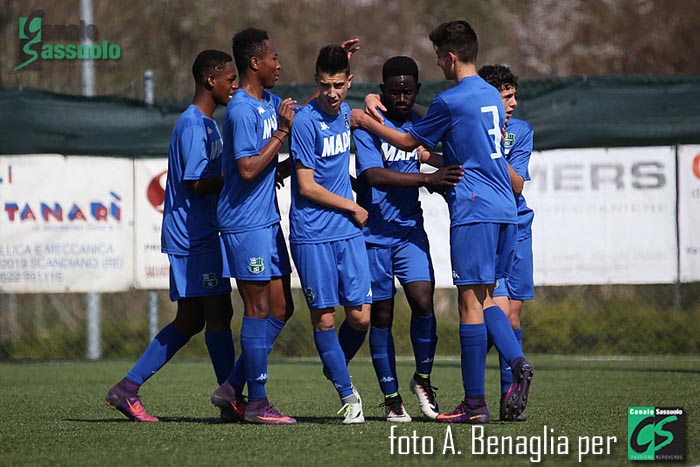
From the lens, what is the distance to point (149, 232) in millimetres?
12719

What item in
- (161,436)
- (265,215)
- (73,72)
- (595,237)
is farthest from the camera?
(73,72)

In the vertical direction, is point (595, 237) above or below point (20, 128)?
below

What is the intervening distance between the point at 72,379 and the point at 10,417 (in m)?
3.25

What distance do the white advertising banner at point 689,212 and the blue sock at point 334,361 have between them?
6.31 meters

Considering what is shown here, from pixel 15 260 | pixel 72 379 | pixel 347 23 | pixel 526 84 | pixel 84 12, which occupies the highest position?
pixel 347 23

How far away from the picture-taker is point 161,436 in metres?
→ 6.55

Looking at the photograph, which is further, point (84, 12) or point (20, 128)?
point (84, 12)

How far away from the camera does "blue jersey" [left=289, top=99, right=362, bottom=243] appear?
22.6 feet

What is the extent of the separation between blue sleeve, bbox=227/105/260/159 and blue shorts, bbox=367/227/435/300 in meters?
1.06

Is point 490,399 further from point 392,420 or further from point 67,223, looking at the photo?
point 67,223

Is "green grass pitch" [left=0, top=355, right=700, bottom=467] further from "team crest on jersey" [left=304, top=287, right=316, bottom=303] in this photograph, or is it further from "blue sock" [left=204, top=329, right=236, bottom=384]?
"team crest on jersey" [left=304, top=287, right=316, bottom=303]

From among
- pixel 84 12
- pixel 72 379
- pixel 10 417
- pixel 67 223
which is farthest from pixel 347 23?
pixel 10 417

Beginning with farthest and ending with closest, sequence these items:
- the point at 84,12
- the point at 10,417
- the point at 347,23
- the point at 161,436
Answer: the point at 347,23, the point at 84,12, the point at 10,417, the point at 161,436

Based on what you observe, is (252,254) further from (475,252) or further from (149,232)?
(149,232)
